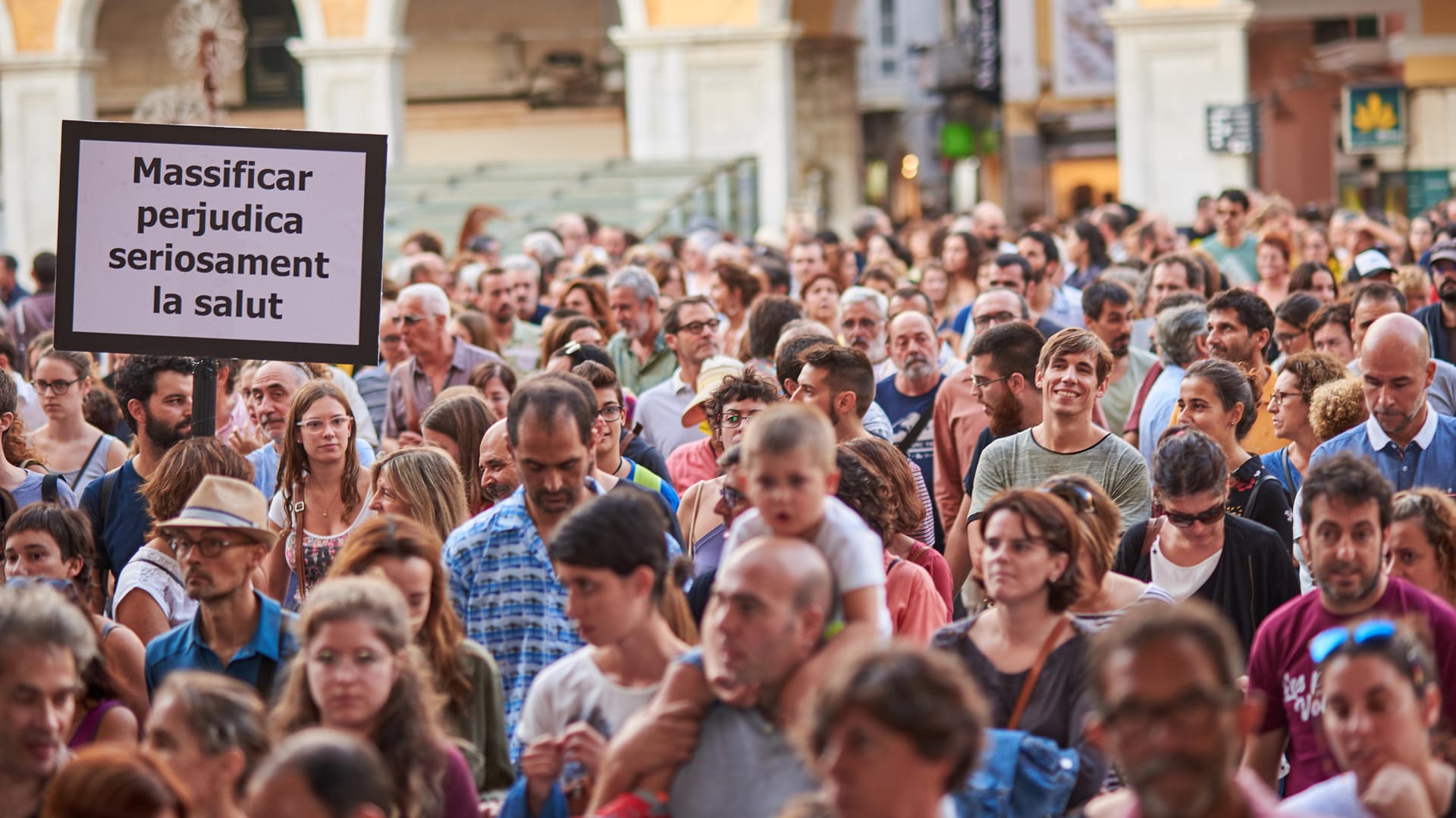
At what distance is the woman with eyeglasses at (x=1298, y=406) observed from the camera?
7652 mm

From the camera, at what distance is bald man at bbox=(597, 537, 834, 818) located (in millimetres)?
3971

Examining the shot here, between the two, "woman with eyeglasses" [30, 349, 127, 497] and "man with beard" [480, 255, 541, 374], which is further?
"man with beard" [480, 255, 541, 374]

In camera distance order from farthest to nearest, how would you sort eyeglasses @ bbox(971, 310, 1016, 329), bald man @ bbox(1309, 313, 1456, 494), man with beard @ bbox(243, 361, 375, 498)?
eyeglasses @ bbox(971, 310, 1016, 329) < man with beard @ bbox(243, 361, 375, 498) < bald man @ bbox(1309, 313, 1456, 494)

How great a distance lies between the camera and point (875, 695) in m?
3.38

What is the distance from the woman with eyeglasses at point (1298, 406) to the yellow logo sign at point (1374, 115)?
21400mm

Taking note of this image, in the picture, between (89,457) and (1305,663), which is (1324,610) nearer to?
(1305,663)

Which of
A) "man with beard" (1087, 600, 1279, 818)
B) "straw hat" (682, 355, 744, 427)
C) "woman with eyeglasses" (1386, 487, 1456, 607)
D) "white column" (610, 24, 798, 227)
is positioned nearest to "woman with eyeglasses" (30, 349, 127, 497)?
"straw hat" (682, 355, 744, 427)

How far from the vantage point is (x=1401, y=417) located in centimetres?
707

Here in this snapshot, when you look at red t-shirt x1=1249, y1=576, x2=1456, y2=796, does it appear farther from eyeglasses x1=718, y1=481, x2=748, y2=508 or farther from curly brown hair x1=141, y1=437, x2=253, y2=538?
curly brown hair x1=141, y1=437, x2=253, y2=538

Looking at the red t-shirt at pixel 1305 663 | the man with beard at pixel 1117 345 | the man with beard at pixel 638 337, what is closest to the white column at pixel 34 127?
the man with beard at pixel 638 337

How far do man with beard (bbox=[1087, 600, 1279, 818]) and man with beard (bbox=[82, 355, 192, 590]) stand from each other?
4.45m

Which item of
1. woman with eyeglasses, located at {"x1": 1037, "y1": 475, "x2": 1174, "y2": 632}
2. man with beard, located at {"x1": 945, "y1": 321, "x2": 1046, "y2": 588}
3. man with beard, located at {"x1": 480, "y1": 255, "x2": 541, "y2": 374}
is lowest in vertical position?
woman with eyeglasses, located at {"x1": 1037, "y1": 475, "x2": 1174, "y2": 632}

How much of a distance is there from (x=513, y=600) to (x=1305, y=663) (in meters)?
2.13

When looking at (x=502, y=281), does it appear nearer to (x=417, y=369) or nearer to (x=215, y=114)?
(x=417, y=369)
